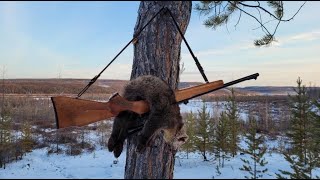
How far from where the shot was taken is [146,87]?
2.06 metres

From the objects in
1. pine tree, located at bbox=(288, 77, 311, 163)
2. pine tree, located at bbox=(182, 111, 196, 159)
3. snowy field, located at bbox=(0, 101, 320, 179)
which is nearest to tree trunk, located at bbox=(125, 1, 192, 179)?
snowy field, located at bbox=(0, 101, 320, 179)

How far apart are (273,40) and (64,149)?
43.2ft

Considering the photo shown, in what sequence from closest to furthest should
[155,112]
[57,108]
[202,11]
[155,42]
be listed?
[57,108], [155,112], [155,42], [202,11]

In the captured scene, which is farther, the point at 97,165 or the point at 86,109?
the point at 97,165

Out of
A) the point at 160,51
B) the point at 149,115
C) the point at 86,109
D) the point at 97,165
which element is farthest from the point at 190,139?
the point at 86,109

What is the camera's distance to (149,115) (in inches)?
78.1

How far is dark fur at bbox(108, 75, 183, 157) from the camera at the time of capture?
196cm

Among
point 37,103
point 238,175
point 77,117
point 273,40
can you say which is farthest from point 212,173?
point 37,103

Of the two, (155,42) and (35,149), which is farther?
(35,149)

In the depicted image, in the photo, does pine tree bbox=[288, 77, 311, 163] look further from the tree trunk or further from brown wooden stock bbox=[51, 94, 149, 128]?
brown wooden stock bbox=[51, 94, 149, 128]

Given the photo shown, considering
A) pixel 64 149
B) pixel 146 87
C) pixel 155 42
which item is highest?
pixel 155 42

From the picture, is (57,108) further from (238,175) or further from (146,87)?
(238,175)

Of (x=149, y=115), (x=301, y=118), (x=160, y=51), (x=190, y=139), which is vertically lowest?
(x=190, y=139)

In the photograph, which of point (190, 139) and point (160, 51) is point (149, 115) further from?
point (190, 139)
